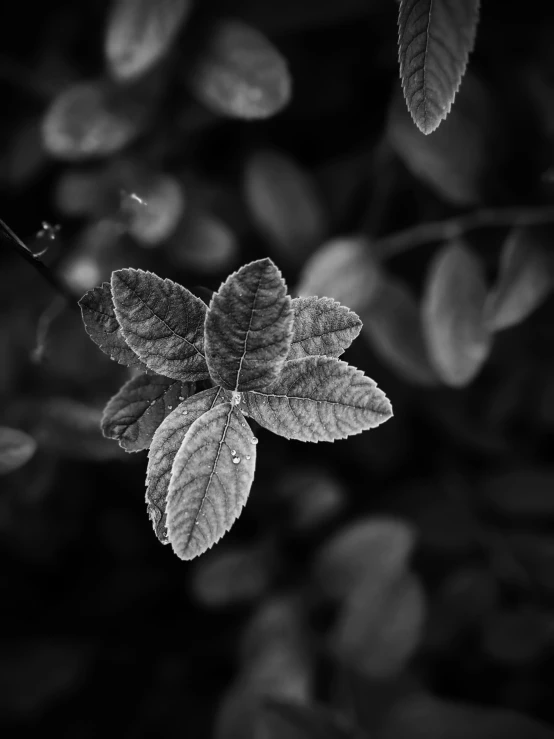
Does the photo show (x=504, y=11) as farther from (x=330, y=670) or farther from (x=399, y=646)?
(x=330, y=670)

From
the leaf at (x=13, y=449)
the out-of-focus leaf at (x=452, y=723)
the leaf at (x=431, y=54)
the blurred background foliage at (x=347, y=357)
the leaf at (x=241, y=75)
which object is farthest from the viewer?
the out-of-focus leaf at (x=452, y=723)

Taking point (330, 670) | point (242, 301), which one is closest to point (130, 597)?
point (330, 670)

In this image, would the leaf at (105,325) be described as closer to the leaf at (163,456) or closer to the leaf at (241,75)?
the leaf at (163,456)

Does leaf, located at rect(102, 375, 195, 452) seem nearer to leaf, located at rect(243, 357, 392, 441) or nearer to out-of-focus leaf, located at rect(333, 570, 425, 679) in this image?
leaf, located at rect(243, 357, 392, 441)

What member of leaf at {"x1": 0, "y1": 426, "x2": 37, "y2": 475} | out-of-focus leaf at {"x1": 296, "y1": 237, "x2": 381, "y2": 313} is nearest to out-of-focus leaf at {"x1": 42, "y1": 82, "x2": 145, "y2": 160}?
out-of-focus leaf at {"x1": 296, "y1": 237, "x2": 381, "y2": 313}

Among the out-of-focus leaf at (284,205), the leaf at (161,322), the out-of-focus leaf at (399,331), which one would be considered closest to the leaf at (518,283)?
the out-of-focus leaf at (399,331)

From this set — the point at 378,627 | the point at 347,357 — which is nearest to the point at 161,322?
the point at 347,357

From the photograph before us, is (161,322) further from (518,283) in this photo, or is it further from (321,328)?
(518,283)
